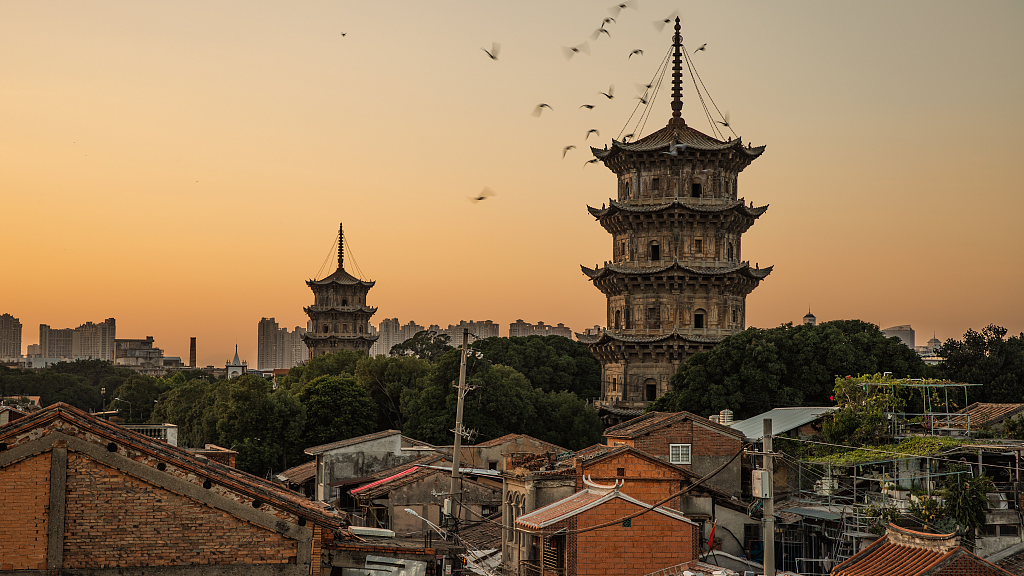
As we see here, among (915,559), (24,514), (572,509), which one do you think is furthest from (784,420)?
(24,514)

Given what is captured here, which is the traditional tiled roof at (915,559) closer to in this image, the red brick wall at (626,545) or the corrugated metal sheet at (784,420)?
the red brick wall at (626,545)

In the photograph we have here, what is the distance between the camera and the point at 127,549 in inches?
618

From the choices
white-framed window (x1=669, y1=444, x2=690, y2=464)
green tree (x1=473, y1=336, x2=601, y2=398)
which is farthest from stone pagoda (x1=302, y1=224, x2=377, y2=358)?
white-framed window (x1=669, y1=444, x2=690, y2=464)

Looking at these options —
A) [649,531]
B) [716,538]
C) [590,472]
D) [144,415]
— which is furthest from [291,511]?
[144,415]

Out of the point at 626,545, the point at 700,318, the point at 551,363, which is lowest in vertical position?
the point at 626,545

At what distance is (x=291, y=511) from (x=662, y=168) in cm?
4941

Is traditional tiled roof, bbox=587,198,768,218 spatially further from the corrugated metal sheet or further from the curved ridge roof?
the curved ridge roof

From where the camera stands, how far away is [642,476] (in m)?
27.1

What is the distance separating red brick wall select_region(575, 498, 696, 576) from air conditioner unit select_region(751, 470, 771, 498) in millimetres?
7028

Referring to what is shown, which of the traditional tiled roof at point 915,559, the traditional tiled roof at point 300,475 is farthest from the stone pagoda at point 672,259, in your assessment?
the traditional tiled roof at point 915,559

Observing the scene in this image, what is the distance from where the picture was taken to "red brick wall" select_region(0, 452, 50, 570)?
1527 cm

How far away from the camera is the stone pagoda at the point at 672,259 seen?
201ft

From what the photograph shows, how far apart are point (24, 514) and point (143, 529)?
5.63 ft

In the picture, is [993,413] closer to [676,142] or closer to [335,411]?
[676,142]
